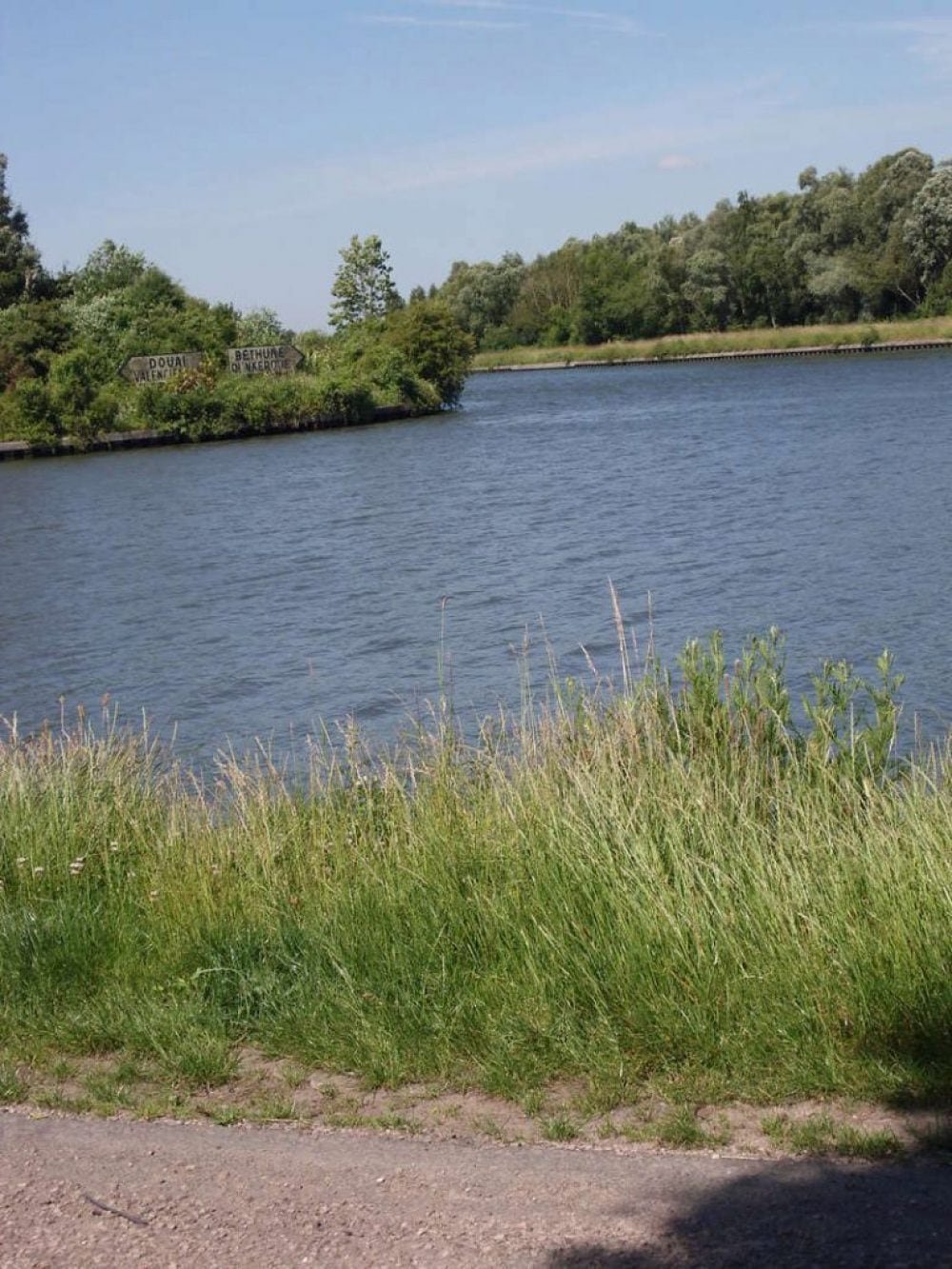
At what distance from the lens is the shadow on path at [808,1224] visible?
4172 mm

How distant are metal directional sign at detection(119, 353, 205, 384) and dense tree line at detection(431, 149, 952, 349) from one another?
4931 centimetres

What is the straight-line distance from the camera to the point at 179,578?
3225cm

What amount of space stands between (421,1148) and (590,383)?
10247 cm

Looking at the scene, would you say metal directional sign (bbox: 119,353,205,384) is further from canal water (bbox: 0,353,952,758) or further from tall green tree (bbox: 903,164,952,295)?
tall green tree (bbox: 903,164,952,295)

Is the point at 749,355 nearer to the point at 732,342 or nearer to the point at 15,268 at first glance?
the point at 732,342

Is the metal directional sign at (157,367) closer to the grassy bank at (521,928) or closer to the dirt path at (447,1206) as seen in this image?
the grassy bank at (521,928)

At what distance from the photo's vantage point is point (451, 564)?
102ft

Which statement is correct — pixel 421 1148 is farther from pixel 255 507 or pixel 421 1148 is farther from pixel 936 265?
pixel 936 265

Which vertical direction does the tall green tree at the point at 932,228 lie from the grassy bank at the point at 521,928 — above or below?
above

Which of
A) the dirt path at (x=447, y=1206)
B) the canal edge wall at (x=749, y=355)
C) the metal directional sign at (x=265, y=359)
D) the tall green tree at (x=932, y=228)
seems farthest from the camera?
the tall green tree at (x=932, y=228)

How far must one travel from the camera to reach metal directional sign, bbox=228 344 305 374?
7650 centimetres

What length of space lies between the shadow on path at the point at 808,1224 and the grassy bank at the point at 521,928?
643 mm

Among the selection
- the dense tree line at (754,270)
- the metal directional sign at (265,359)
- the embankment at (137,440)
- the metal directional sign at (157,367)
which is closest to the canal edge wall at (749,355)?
the dense tree line at (754,270)

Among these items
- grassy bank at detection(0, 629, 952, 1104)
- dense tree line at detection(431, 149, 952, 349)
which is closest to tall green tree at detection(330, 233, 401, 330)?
dense tree line at detection(431, 149, 952, 349)
